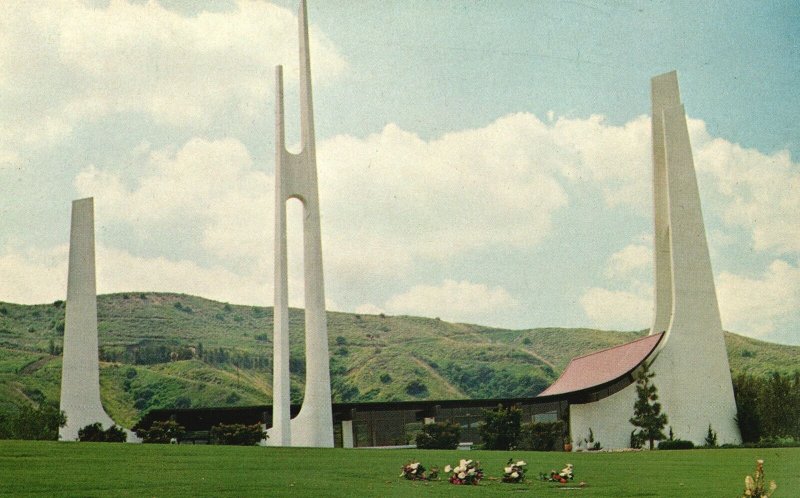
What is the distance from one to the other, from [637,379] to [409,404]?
27.1ft

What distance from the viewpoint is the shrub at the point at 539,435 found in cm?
3391

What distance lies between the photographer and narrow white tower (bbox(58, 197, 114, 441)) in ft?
99.6

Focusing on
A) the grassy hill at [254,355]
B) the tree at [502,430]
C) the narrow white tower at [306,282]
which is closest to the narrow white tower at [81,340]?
the narrow white tower at [306,282]

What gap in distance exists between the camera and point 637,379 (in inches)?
1361

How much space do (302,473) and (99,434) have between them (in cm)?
1356

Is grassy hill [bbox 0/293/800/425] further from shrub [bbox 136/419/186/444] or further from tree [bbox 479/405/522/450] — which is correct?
tree [bbox 479/405/522/450]

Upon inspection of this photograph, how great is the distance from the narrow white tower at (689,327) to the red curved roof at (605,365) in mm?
1008

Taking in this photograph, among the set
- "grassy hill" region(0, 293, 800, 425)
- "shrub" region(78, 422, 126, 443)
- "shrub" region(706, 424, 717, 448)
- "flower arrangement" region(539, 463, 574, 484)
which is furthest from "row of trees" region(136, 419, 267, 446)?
"grassy hill" region(0, 293, 800, 425)

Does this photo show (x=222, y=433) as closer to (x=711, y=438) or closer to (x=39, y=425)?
(x=39, y=425)

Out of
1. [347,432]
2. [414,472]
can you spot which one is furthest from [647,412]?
[414,472]

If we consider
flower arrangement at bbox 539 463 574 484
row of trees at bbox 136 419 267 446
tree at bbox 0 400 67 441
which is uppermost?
tree at bbox 0 400 67 441

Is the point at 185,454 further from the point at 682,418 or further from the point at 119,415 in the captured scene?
the point at 119,415

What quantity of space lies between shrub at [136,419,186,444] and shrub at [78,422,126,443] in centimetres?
93

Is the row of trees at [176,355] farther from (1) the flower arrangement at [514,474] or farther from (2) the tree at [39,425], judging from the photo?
(1) the flower arrangement at [514,474]
